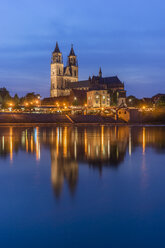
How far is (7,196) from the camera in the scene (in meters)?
10.0

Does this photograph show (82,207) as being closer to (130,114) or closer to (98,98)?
(130,114)

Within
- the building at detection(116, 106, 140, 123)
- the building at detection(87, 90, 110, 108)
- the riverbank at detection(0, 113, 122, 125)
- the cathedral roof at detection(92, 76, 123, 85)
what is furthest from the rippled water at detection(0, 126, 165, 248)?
the cathedral roof at detection(92, 76, 123, 85)

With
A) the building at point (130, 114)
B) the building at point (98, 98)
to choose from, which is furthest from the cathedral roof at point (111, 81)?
the building at point (130, 114)

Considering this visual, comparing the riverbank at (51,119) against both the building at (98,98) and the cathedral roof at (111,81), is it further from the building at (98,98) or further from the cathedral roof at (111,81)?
the cathedral roof at (111,81)

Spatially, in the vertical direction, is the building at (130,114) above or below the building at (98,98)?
below

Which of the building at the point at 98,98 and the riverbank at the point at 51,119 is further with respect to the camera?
the building at the point at 98,98

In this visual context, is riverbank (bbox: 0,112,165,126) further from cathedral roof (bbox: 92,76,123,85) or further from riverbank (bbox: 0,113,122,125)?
cathedral roof (bbox: 92,76,123,85)

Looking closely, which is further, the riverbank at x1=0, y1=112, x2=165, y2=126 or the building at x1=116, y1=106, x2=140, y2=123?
the building at x1=116, y1=106, x2=140, y2=123

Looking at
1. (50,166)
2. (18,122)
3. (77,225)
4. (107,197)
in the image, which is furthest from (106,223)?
(18,122)

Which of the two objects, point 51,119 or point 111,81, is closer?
point 51,119

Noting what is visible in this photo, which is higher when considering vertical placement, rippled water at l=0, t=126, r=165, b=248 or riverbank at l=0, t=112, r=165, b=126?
riverbank at l=0, t=112, r=165, b=126

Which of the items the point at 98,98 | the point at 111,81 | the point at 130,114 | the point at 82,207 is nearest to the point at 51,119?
the point at 130,114

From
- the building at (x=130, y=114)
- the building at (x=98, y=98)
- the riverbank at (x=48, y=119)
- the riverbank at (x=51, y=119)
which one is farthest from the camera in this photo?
the building at (x=98, y=98)

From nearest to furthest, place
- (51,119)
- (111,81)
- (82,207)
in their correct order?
(82,207), (51,119), (111,81)
